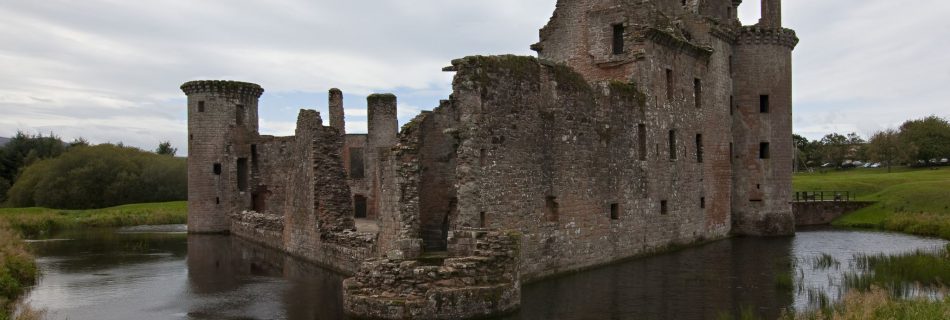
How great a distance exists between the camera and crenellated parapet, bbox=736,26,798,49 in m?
28.0

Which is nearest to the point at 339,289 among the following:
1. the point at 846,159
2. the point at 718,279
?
the point at 718,279

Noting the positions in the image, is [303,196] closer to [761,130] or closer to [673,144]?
[673,144]

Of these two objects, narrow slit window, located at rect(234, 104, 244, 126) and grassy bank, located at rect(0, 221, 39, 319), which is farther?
narrow slit window, located at rect(234, 104, 244, 126)

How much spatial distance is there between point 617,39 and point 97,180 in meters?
44.0

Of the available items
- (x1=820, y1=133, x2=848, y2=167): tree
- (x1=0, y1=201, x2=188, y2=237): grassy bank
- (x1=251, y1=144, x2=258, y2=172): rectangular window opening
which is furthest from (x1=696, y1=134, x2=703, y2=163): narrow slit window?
(x1=820, y1=133, x2=848, y2=167): tree

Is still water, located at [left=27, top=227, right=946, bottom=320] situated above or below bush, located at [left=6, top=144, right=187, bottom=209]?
below

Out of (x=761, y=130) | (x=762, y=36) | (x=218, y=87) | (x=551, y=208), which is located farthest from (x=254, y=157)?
(x=762, y=36)

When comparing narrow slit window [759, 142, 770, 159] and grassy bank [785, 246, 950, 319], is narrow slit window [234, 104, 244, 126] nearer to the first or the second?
narrow slit window [759, 142, 770, 159]

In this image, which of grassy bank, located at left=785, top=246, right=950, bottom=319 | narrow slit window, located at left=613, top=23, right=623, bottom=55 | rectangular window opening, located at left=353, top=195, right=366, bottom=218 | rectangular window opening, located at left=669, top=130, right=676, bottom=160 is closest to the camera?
grassy bank, located at left=785, top=246, right=950, bottom=319

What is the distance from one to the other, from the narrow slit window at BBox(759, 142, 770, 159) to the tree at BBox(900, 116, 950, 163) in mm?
38672

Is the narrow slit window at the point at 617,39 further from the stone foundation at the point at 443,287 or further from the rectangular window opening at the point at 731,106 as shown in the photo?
the stone foundation at the point at 443,287

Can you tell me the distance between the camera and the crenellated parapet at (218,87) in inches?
1268

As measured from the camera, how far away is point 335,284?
1702cm

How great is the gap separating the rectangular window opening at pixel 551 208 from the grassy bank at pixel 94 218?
82.1 feet
